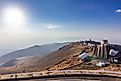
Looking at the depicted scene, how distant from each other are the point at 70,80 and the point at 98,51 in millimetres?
33135

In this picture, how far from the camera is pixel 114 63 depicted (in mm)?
73250

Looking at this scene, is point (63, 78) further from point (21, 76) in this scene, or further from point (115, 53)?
point (115, 53)

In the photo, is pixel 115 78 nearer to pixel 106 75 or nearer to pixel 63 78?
pixel 106 75

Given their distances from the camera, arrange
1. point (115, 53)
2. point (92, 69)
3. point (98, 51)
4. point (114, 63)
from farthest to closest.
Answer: point (98, 51) → point (115, 53) → point (114, 63) → point (92, 69)

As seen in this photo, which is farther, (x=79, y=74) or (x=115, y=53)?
(x=115, y=53)

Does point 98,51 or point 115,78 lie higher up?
point 98,51

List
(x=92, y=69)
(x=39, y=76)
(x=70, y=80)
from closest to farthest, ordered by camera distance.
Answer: (x=70, y=80) < (x=39, y=76) < (x=92, y=69)

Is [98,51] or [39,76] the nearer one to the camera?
[39,76]

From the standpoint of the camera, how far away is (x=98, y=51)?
84.3 meters

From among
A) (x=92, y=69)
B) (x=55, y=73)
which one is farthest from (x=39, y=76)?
(x=92, y=69)

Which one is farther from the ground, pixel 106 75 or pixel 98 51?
pixel 98 51

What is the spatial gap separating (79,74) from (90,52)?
30.4 meters

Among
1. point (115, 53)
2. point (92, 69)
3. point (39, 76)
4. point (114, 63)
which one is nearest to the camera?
point (39, 76)

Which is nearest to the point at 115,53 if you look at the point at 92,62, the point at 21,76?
the point at 92,62
